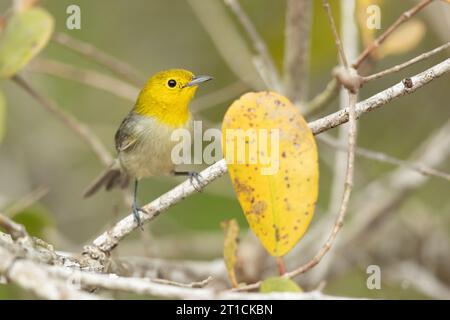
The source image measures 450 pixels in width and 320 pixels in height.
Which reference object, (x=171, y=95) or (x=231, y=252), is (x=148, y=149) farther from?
(x=231, y=252)

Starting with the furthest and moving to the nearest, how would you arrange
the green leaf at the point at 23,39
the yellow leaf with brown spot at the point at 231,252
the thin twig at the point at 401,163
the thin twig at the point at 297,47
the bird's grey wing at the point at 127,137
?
the bird's grey wing at the point at 127,137, the thin twig at the point at 297,47, the green leaf at the point at 23,39, the thin twig at the point at 401,163, the yellow leaf with brown spot at the point at 231,252

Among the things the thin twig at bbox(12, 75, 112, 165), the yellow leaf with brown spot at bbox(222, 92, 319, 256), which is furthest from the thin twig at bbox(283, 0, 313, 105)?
the yellow leaf with brown spot at bbox(222, 92, 319, 256)

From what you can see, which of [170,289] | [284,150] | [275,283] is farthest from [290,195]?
[170,289]

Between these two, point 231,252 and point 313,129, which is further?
point 313,129

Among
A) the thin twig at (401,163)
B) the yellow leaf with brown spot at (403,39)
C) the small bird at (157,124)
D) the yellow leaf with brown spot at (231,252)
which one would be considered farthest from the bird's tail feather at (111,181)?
the yellow leaf with brown spot at (231,252)

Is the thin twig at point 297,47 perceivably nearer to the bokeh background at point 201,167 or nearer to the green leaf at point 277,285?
the bokeh background at point 201,167

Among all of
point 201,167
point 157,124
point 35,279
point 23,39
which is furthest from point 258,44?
point 35,279
